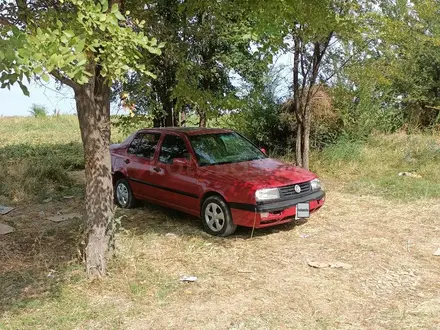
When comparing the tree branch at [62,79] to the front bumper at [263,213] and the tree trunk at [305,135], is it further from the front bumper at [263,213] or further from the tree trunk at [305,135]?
the tree trunk at [305,135]

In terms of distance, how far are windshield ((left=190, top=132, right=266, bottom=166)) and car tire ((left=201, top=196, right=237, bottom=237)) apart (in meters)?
0.70

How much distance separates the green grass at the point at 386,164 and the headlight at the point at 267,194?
3.48 m

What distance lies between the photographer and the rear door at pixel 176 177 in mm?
6898

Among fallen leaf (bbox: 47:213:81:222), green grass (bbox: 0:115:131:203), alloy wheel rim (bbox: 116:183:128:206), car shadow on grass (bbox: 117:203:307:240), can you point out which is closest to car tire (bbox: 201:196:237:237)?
car shadow on grass (bbox: 117:203:307:240)

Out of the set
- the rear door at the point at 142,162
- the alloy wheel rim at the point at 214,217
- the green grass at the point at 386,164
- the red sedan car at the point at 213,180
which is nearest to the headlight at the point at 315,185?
the red sedan car at the point at 213,180

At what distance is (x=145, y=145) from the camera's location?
8109mm

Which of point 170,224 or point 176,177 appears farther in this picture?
point 170,224

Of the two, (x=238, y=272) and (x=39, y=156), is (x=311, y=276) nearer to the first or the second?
(x=238, y=272)

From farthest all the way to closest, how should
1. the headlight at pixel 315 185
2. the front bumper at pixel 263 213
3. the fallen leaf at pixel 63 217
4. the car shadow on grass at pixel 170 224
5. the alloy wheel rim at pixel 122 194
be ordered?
the alloy wheel rim at pixel 122 194, the fallen leaf at pixel 63 217, the headlight at pixel 315 185, the car shadow on grass at pixel 170 224, the front bumper at pixel 263 213

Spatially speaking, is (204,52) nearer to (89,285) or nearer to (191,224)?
(191,224)

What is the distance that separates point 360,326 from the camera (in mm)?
3932

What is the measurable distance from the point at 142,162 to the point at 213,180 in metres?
1.89

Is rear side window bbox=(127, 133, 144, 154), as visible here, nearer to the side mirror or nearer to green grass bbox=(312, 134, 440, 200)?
the side mirror

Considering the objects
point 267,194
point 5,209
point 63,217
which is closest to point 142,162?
point 63,217
